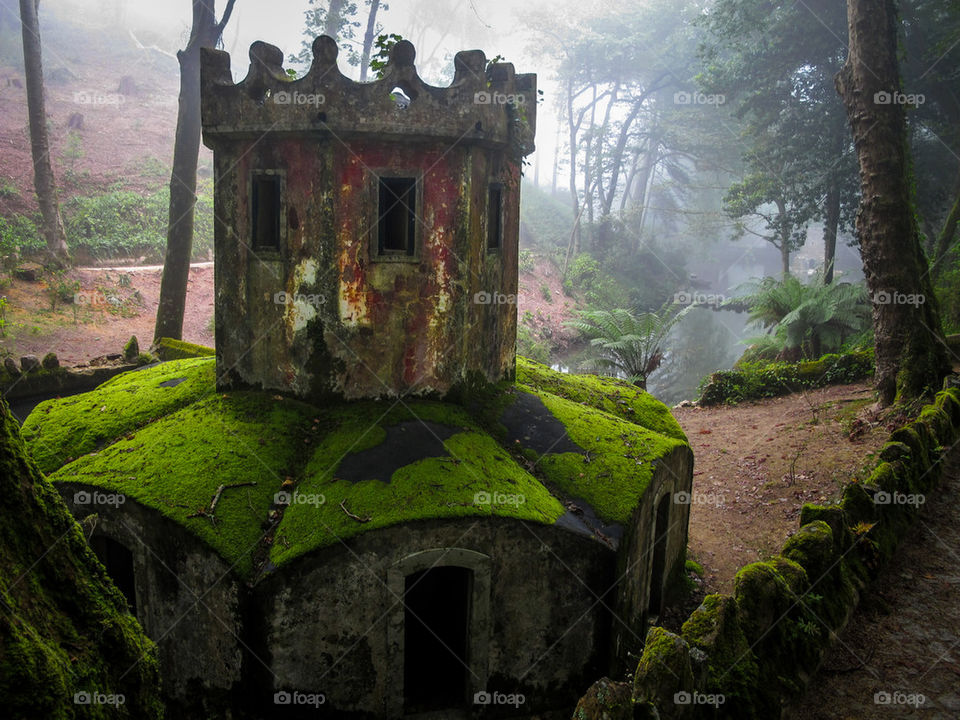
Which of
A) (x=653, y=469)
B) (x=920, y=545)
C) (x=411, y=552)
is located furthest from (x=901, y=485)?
(x=411, y=552)

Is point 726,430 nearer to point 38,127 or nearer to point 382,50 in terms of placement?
point 382,50

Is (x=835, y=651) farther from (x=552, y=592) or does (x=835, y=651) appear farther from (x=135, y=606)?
(x=135, y=606)

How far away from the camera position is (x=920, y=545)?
7.52m

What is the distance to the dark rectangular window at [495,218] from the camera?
9391 mm

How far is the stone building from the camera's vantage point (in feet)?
22.8

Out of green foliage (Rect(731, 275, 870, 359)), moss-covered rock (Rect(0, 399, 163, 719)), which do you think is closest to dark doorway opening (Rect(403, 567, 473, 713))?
moss-covered rock (Rect(0, 399, 163, 719))

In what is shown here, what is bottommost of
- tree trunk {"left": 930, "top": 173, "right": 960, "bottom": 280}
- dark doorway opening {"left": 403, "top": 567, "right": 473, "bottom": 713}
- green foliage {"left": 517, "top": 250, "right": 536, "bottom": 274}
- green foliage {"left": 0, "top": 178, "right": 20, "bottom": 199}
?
dark doorway opening {"left": 403, "top": 567, "right": 473, "bottom": 713}

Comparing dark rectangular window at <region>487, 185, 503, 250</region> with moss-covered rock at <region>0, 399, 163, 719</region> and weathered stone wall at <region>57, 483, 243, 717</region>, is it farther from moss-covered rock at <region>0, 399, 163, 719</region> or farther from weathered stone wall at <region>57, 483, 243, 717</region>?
moss-covered rock at <region>0, 399, 163, 719</region>

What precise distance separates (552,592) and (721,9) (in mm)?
22542

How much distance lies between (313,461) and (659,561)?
5066 mm

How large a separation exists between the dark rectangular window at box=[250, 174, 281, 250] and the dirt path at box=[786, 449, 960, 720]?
290 inches

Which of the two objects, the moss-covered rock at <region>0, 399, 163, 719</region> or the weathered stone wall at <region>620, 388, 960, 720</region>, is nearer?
the moss-covered rock at <region>0, 399, 163, 719</region>

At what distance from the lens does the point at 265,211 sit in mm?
8664

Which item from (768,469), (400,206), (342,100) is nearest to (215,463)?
(400,206)
